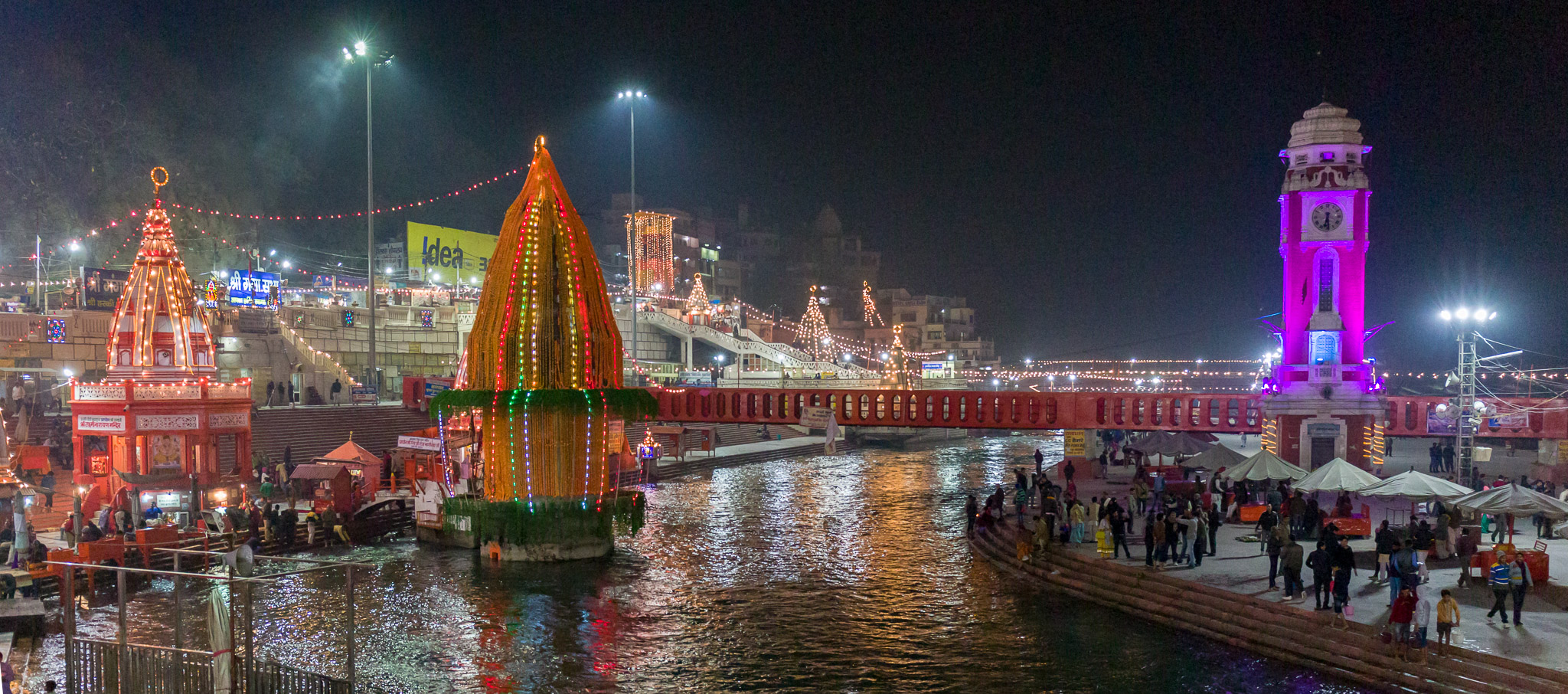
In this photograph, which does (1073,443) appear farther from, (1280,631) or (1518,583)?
(1518,583)

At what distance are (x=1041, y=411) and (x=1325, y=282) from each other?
8.47 metres

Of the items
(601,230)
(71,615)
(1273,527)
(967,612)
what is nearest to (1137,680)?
(967,612)

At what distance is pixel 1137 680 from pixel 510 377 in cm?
1339

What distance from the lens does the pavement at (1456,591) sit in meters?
12.9

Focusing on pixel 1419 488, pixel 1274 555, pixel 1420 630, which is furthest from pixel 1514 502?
pixel 1420 630

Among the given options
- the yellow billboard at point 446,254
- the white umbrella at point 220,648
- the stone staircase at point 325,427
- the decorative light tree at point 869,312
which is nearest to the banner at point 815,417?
the stone staircase at point 325,427

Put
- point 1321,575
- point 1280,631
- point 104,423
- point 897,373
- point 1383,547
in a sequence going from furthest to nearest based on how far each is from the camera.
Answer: point 897,373
point 104,423
point 1383,547
point 1321,575
point 1280,631

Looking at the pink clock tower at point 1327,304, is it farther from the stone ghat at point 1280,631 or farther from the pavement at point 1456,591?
the stone ghat at point 1280,631

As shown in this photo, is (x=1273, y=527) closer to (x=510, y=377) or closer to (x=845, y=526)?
(x=845, y=526)

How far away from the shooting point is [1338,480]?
19.8 m

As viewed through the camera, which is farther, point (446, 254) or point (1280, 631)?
point (446, 254)

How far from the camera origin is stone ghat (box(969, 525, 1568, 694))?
40.1 ft

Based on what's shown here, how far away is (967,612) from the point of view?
691 inches

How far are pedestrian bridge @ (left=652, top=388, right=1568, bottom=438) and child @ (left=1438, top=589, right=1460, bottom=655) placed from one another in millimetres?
15404
